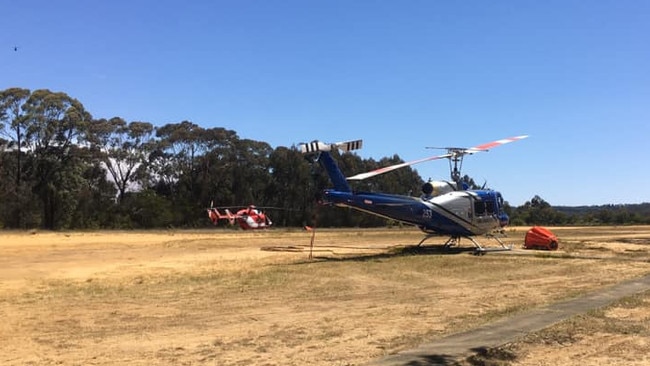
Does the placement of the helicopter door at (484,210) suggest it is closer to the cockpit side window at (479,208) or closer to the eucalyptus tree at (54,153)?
the cockpit side window at (479,208)

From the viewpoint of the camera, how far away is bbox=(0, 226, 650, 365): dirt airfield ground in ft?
26.0

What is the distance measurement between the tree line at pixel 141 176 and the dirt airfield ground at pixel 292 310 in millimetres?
34719

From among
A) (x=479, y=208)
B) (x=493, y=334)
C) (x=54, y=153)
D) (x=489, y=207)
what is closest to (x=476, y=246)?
(x=479, y=208)

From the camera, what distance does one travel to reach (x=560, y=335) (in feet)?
28.8

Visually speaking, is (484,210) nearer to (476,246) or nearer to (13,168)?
(476,246)

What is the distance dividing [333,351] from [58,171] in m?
61.0

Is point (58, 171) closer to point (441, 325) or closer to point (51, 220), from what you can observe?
point (51, 220)

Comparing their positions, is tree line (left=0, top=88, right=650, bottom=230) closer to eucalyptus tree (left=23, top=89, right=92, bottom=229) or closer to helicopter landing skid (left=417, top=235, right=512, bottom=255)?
eucalyptus tree (left=23, top=89, right=92, bottom=229)

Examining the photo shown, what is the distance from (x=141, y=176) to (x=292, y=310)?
6942 centimetres

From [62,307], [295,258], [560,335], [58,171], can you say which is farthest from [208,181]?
[560,335]

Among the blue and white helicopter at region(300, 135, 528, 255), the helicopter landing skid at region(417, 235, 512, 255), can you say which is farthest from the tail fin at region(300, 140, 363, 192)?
the helicopter landing skid at region(417, 235, 512, 255)

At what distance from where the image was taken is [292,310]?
11461 millimetres

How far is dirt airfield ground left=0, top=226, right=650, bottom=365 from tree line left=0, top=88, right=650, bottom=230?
34.7 metres

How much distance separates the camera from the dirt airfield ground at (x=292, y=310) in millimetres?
7930
